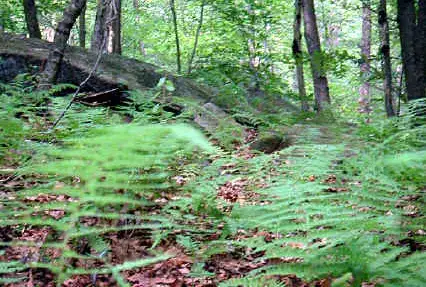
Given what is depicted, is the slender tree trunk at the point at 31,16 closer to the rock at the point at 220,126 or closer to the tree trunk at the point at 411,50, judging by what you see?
the rock at the point at 220,126

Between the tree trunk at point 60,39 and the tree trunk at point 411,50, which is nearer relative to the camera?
the tree trunk at point 60,39

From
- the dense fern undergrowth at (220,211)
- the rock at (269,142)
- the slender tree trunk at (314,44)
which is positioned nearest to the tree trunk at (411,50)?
the rock at (269,142)

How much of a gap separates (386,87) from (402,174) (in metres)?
5.22

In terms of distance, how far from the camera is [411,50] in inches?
198

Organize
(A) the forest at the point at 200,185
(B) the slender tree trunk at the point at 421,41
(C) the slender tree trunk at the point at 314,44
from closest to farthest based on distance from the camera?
(A) the forest at the point at 200,185 → (B) the slender tree trunk at the point at 421,41 → (C) the slender tree trunk at the point at 314,44

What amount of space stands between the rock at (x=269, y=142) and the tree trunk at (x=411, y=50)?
1619 millimetres

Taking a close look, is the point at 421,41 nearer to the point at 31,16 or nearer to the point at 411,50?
the point at 411,50

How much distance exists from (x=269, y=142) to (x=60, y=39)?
8.63 ft

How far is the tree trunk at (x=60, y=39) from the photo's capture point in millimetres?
4789

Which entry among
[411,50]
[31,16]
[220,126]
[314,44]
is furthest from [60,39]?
[31,16]

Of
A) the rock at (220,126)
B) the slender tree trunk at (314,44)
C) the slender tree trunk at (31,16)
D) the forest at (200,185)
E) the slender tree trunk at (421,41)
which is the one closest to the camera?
the forest at (200,185)

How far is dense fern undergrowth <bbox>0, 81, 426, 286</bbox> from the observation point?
1.22 meters

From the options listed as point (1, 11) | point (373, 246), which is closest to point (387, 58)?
point (373, 246)

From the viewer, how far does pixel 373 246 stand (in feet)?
4.42
